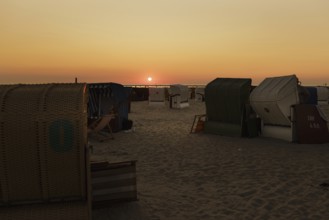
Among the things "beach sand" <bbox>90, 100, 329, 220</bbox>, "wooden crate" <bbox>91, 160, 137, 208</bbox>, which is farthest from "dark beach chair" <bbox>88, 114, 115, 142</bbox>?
"wooden crate" <bbox>91, 160, 137, 208</bbox>

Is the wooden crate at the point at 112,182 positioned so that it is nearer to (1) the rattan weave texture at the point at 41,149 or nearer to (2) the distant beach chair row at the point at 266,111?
(1) the rattan weave texture at the point at 41,149

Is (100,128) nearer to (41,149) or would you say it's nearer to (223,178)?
(223,178)

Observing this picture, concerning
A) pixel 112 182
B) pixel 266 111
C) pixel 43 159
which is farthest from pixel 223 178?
pixel 266 111

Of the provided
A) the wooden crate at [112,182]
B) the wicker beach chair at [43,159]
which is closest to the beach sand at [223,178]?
the wooden crate at [112,182]

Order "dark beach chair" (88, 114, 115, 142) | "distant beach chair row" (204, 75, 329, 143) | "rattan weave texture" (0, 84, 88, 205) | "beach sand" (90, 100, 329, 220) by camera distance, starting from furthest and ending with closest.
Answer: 1. "dark beach chair" (88, 114, 115, 142)
2. "distant beach chair row" (204, 75, 329, 143)
3. "beach sand" (90, 100, 329, 220)
4. "rattan weave texture" (0, 84, 88, 205)

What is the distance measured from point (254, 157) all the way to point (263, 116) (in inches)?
176

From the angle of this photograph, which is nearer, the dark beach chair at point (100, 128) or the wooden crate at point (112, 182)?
the wooden crate at point (112, 182)

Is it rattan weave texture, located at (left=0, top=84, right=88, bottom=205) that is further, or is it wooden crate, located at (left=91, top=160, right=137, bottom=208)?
wooden crate, located at (left=91, top=160, right=137, bottom=208)

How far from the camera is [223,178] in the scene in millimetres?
8719

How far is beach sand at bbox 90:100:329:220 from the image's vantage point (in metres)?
6.34

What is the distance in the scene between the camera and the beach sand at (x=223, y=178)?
6344 millimetres

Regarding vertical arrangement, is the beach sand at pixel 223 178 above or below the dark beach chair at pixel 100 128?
below

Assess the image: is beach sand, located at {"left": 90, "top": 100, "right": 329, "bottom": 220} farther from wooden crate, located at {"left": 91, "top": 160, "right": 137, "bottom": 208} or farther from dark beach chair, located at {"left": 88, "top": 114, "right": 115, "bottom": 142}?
dark beach chair, located at {"left": 88, "top": 114, "right": 115, "bottom": 142}

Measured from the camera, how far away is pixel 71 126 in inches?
191
